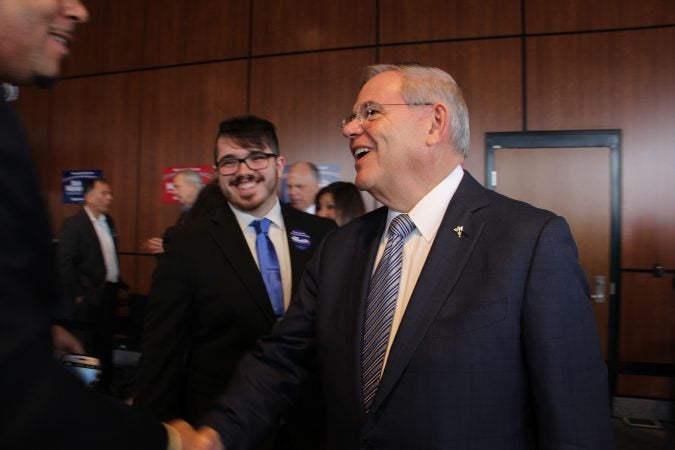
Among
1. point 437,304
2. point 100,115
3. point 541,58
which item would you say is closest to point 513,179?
point 541,58

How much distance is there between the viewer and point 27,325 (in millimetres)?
689

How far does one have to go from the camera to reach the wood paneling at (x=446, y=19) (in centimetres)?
432

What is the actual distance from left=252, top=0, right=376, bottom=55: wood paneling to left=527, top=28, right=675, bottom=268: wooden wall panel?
1.93 m

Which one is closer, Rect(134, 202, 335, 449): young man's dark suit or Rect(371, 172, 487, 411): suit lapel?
Rect(371, 172, 487, 411): suit lapel

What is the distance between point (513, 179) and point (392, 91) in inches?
129

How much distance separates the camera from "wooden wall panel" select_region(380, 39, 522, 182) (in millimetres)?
4285

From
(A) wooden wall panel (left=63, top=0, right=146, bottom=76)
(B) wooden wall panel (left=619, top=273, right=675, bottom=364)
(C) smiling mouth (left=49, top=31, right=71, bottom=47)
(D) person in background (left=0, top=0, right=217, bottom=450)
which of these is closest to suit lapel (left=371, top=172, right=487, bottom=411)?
(D) person in background (left=0, top=0, right=217, bottom=450)

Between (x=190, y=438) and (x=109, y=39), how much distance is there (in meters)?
5.95

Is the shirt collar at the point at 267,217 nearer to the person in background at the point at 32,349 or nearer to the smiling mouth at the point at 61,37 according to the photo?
the smiling mouth at the point at 61,37

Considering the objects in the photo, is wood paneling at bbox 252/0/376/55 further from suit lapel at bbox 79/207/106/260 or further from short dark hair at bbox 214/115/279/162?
short dark hair at bbox 214/115/279/162

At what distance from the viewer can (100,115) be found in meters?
5.78

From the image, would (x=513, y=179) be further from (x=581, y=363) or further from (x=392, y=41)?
(x=581, y=363)

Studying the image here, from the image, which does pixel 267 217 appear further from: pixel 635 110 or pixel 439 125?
pixel 635 110

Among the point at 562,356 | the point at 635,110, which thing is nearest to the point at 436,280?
the point at 562,356
